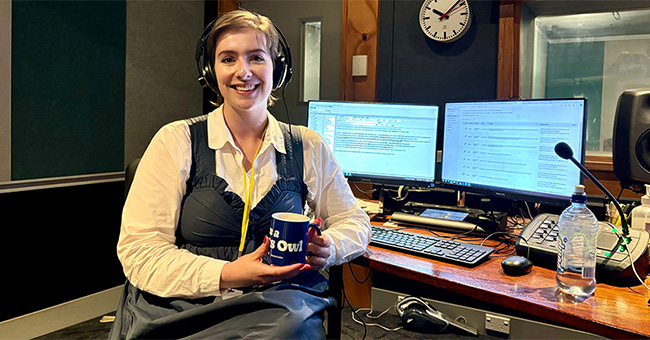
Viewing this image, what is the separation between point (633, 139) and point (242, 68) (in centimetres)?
117

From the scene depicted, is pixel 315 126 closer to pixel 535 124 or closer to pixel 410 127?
pixel 410 127

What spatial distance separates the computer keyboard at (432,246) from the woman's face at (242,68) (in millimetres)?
648

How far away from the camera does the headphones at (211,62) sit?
4.88 feet

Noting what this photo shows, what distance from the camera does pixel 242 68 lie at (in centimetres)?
141

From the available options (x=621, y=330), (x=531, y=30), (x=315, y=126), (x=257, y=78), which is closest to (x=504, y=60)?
(x=531, y=30)

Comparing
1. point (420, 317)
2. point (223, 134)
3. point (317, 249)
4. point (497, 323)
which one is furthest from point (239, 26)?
point (497, 323)

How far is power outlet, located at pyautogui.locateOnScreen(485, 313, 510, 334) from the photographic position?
2.35 m

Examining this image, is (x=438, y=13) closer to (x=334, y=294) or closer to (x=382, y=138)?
(x=382, y=138)

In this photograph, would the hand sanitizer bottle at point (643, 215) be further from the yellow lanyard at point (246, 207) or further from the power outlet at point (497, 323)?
the yellow lanyard at point (246, 207)

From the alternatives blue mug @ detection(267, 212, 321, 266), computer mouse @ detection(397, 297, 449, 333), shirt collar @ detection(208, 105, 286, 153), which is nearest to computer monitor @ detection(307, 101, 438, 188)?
shirt collar @ detection(208, 105, 286, 153)

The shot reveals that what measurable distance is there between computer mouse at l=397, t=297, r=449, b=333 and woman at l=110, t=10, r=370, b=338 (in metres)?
1.13

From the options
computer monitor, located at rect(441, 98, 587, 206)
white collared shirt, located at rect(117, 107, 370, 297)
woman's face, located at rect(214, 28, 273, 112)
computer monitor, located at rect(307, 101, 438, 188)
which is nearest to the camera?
white collared shirt, located at rect(117, 107, 370, 297)

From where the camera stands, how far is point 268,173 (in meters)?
1.43

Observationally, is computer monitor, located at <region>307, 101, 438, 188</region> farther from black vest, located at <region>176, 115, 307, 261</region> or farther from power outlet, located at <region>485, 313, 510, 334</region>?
power outlet, located at <region>485, 313, 510, 334</region>
